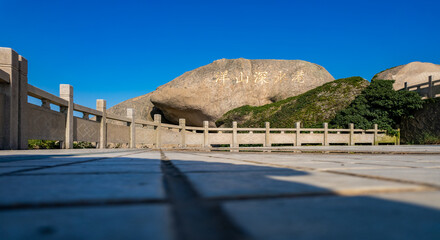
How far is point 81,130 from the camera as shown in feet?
36.1

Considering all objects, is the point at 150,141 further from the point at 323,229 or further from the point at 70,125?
the point at 323,229

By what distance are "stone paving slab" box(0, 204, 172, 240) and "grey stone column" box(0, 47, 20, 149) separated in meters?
8.24

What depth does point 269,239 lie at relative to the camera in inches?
18.7

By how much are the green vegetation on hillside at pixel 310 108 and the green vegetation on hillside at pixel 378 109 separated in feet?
3.58

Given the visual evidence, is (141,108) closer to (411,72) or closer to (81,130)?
(81,130)

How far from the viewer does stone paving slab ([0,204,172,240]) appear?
1.62ft

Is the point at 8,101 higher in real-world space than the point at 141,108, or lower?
lower

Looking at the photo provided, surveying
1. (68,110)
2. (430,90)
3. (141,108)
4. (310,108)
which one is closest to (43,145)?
(68,110)

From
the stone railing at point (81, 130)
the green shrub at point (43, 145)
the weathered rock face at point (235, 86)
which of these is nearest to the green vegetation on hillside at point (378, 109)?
the stone railing at point (81, 130)

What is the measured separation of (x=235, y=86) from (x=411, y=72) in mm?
17961

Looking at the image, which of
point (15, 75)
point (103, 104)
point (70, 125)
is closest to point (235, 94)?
point (103, 104)

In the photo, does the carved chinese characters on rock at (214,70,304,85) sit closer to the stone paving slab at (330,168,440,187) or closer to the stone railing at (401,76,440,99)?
the stone railing at (401,76,440,99)

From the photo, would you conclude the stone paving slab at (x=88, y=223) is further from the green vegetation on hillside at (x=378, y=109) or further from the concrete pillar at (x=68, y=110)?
the green vegetation on hillside at (x=378, y=109)

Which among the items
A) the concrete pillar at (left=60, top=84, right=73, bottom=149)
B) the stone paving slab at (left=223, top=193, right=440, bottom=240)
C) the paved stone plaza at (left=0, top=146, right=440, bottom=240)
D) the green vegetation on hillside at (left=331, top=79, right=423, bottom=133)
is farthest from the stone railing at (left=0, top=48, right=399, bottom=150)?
the stone paving slab at (left=223, top=193, right=440, bottom=240)
